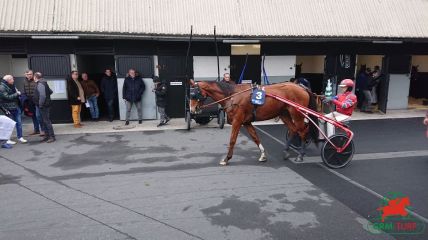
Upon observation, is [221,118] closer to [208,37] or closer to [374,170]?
[208,37]

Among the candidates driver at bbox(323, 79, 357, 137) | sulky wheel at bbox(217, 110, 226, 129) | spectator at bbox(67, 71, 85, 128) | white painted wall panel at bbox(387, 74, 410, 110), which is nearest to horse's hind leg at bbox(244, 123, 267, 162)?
driver at bbox(323, 79, 357, 137)

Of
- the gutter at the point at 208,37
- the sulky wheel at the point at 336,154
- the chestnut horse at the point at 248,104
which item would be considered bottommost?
the sulky wheel at the point at 336,154

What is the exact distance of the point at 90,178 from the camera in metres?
6.09

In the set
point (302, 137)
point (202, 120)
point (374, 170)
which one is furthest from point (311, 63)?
point (374, 170)

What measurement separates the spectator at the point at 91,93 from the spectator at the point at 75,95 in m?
0.49

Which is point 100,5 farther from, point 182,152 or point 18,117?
point 182,152

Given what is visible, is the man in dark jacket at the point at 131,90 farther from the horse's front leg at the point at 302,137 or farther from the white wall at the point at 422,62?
the white wall at the point at 422,62

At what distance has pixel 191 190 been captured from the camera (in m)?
5.52

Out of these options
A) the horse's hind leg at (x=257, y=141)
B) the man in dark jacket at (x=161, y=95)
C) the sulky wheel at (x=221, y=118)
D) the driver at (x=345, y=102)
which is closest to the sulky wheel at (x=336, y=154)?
the driver at (x=345, y=102)

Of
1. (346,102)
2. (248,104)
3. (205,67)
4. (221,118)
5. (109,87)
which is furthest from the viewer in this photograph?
(205,67)

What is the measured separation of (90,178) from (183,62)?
6.59 metres

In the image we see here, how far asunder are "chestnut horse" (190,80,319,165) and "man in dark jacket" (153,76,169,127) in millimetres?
4114

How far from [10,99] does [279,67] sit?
30.3 ft

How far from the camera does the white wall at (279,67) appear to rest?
40.7ft
